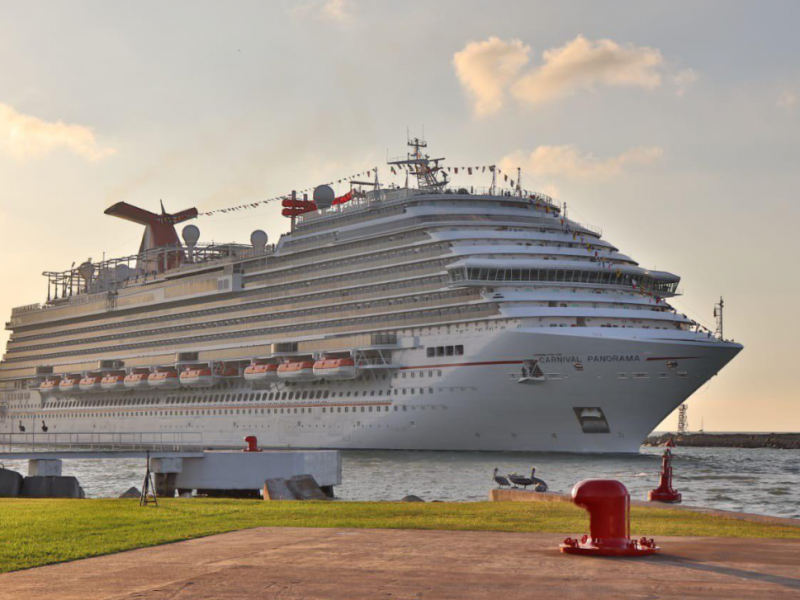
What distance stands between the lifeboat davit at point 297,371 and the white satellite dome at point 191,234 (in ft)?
121

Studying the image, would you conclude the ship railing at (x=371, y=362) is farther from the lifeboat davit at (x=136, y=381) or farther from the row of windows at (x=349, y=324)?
the lifeboat davit at (x=136, y=381)

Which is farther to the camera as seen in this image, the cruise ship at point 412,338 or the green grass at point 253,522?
the cruise ship at point 412,338

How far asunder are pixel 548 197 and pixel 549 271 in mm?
12534

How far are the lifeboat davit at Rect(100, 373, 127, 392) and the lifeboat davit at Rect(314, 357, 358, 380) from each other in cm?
2999

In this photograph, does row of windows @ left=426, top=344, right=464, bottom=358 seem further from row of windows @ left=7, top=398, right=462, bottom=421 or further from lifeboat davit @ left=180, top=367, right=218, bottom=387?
lifeboat davit @ left=180, top=367, right=218, bottom=387

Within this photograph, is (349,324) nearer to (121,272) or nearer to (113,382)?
(113,382)

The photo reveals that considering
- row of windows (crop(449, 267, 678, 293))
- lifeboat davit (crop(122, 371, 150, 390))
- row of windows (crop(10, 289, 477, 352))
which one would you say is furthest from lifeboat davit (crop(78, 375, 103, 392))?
row of windows (crop(449, 267, 678, 293))

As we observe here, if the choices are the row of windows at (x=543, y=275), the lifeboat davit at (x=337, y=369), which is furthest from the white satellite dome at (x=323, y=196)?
the row of windows at (x=543, y=275)

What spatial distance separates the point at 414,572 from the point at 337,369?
57.2 m

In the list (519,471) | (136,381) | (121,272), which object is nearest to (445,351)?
(519,471)

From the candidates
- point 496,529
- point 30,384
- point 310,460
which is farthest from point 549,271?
point 30,384

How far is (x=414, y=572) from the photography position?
9656 millimetres

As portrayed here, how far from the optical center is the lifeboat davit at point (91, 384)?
94812 mm

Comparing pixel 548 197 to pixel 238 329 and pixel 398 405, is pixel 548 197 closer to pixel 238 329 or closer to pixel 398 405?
pixel 398 405
